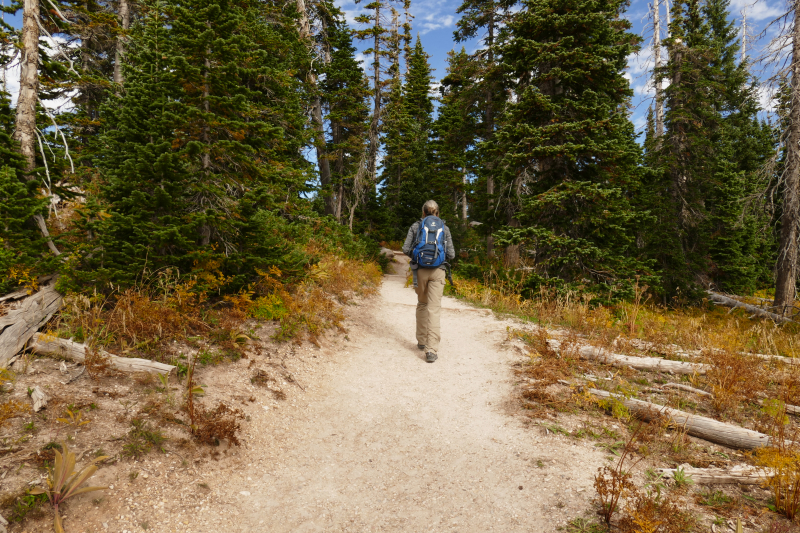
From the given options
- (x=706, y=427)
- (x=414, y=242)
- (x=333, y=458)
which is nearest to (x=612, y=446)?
(x=706, y=427)

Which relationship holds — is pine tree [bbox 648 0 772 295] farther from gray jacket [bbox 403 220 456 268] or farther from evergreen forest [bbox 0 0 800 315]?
gray jacket [bbox 403 220 456 268]

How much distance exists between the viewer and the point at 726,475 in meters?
3.29

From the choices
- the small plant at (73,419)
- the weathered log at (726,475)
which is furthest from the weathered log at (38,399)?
the weathered log at (726,475)

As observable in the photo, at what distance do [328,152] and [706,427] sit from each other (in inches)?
847

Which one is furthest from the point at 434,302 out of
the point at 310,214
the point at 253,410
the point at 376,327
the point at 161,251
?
the point at 310,214

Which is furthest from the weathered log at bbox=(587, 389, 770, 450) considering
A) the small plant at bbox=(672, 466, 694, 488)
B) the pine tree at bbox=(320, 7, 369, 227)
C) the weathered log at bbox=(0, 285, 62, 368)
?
the pine tree at bbox=(320, 7, 369, 227)

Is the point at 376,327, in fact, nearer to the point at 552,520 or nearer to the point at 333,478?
the point at 333,478

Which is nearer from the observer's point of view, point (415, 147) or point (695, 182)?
point (695, 182)

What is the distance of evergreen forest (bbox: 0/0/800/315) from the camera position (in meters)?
5.60

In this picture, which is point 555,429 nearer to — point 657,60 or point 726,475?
point 726,475

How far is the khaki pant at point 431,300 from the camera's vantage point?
677cm

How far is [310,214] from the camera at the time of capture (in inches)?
497

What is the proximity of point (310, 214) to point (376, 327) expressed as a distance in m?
5.72

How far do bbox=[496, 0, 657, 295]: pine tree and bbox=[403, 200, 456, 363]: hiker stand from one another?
149 inches
